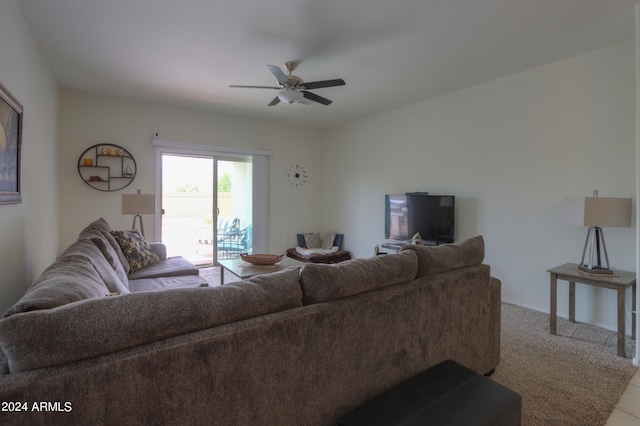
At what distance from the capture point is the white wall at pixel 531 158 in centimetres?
291

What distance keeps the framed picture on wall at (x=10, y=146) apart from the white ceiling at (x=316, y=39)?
2.82ft

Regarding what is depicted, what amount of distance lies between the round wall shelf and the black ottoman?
4.62m

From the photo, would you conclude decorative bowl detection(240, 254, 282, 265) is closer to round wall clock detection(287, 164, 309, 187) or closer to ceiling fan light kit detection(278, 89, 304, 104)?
ceiling fan light kit detection(278, 89, 304, 104)

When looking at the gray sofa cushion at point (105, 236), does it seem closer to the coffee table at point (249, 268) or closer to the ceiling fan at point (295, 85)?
the coffee table at point (249, 268)

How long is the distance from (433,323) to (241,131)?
477 centimetres

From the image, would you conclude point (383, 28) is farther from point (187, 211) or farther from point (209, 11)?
point (187, 211)

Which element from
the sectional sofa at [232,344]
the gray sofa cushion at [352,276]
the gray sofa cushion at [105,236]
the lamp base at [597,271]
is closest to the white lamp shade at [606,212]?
the lamp base at [597,271]

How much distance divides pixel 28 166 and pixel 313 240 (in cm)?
430

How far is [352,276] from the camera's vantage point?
143cm

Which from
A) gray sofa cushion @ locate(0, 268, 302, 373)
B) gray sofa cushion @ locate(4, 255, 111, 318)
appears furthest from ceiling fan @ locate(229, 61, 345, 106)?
gray sofa cushion @ locate(0, 268, 302, 373)

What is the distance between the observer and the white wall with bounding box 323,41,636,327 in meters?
2.91

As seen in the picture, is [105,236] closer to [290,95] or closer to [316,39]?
[290,95]

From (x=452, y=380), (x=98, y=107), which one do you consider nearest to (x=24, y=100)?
(x=98, y=107)

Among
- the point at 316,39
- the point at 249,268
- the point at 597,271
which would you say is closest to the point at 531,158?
the point at 597,271
